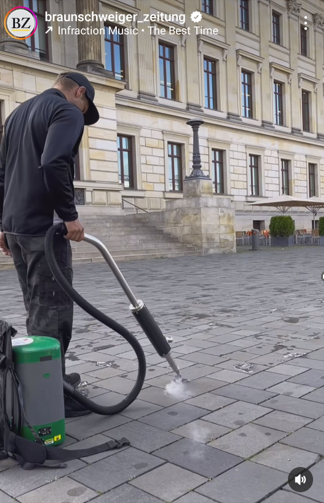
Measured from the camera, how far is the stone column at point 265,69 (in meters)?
31.2

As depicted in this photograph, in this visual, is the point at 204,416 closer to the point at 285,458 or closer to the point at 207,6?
the point at 285,458

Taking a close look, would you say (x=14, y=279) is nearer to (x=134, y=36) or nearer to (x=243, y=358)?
(x=243, y=358)

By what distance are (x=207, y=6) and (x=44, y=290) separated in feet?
95.8

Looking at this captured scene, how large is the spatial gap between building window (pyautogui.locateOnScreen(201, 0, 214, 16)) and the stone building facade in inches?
2.7

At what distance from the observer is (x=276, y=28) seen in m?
32.8

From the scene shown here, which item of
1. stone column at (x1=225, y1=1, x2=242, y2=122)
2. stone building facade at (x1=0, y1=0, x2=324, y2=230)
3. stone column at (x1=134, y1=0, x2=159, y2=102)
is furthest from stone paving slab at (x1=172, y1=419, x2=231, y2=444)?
stone column at (x1=225, y1=1, x2=242, y2=122)

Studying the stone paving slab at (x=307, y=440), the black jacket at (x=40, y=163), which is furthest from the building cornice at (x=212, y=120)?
the stone paving slab at (x=307, y=440)

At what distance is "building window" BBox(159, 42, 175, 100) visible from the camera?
87.3 feet

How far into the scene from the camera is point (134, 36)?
82.5 ft

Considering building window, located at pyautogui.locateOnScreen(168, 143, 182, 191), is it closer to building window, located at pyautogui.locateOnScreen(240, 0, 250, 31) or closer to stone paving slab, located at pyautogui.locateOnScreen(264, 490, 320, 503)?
building window, located at pyautogui.locateOnScreen(240, 0, 250, 31)

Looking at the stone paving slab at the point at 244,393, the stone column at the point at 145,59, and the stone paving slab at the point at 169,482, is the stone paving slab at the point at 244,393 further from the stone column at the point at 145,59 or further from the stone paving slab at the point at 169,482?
the stone column at the point at 145,59

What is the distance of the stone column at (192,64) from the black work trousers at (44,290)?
2549 cm

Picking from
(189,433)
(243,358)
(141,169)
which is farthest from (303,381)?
(141,169)

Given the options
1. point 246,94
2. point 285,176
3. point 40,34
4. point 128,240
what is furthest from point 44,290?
→ point 285,176
